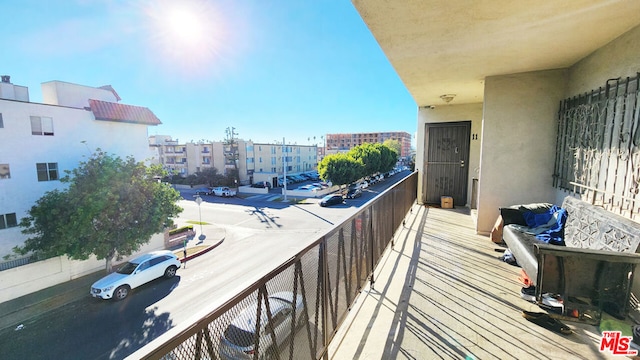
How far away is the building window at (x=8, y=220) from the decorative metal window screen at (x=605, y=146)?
55.4ft

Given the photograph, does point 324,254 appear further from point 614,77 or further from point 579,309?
point 614,77

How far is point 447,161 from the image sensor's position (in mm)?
6918

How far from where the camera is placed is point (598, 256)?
1.72m

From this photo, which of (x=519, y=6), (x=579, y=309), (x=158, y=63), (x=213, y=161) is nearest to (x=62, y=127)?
(x=158, y=63)

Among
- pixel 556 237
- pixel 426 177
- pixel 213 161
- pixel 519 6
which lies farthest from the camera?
pixel 213 161

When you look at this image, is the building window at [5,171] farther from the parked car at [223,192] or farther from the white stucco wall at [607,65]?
the parked car at [223,192]

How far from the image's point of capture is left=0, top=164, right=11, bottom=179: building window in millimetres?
9601

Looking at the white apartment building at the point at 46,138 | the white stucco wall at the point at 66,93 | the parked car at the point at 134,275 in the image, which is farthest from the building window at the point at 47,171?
the parked car at the point at 134,275

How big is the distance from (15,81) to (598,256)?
1939cm

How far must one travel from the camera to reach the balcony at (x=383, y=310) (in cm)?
104

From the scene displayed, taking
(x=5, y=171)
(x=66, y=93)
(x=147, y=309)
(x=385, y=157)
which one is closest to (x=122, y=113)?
(x=66, y=93)

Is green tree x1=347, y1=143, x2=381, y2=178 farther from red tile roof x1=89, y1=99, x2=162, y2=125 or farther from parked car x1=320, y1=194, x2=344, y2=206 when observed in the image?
red tile roof x1=89, y1=99, x2=162, y2=125

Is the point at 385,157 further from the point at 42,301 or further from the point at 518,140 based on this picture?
the point at 42,301

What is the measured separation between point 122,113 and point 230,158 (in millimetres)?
20173
